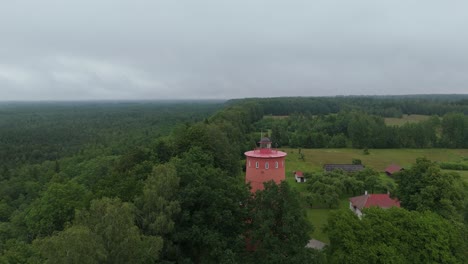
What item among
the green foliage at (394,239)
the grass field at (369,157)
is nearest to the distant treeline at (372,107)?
the grass field at (369,157)

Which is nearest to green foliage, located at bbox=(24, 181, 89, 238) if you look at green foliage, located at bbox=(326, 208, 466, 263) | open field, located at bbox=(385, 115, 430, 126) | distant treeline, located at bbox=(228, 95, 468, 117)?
green foliage, located at bbox=(326, 208, 466, 263)

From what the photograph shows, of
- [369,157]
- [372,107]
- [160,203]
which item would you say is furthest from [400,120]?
[160,203]

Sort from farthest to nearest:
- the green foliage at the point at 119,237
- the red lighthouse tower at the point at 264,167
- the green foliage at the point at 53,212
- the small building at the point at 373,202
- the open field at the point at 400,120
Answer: the open field at the point at 400,120 < the small building at the point at 373,202 < the green foliage at the point at 53,212 < the red lighthouse tower at the point at 264,167 < the green foliage at the point at 119,237

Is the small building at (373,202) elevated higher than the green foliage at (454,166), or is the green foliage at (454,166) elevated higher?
the small building at (373,202)

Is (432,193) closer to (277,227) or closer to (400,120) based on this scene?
(277,227)

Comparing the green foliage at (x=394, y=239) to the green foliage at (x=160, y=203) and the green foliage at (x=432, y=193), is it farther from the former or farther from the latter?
the green foliage at (x=160, y=203)

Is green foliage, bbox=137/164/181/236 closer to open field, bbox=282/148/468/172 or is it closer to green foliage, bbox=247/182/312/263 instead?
green foliage, bbox=247/182/312/263

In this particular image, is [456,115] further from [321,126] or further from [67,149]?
[67,149]
